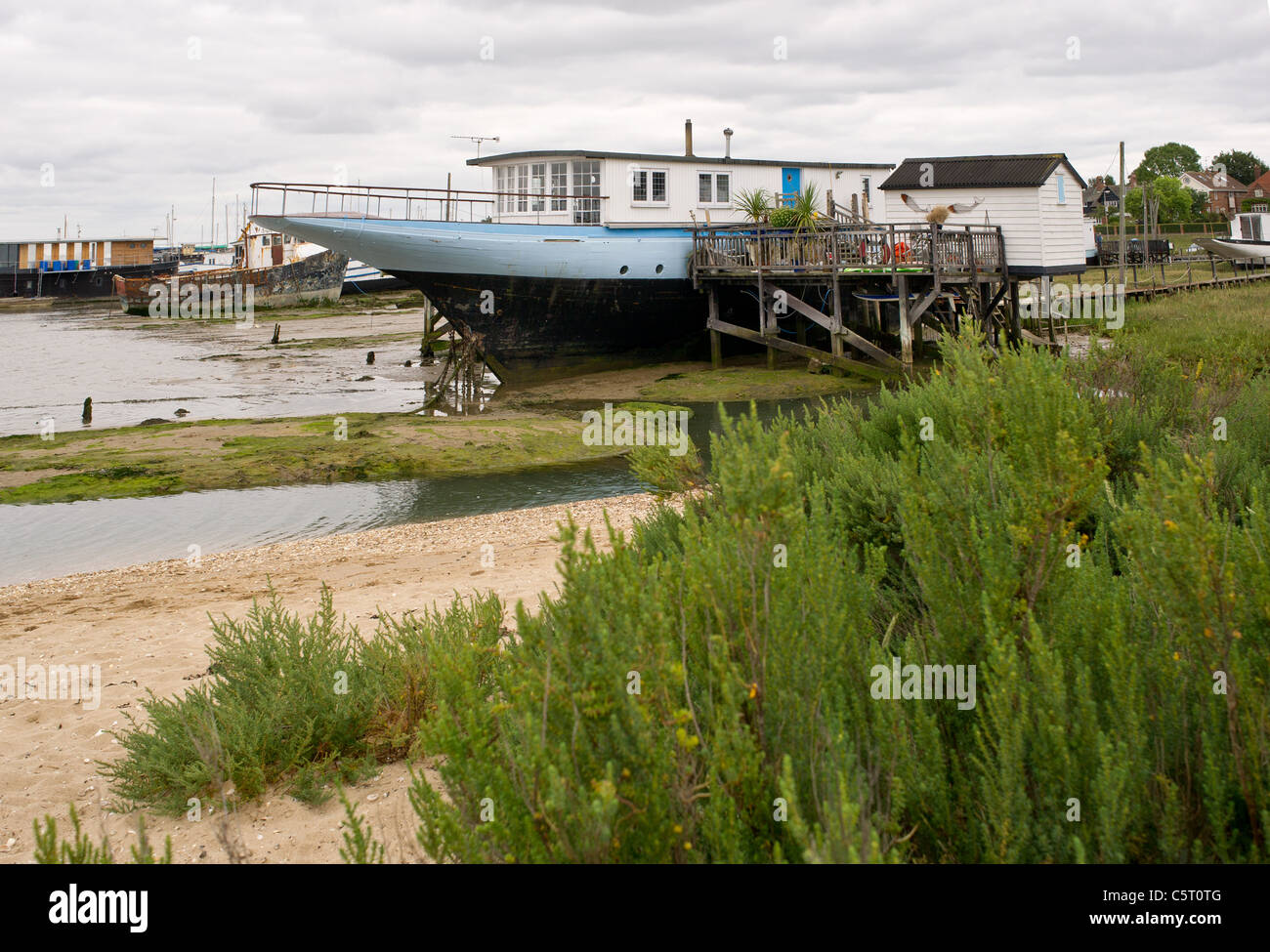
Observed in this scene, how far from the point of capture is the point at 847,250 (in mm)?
25312

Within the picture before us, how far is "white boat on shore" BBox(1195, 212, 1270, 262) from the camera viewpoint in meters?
46.2

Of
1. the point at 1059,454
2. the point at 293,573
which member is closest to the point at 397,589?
the point at 293,573

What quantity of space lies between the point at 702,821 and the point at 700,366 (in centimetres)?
2560

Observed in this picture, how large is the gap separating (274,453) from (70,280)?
74166 millimetres

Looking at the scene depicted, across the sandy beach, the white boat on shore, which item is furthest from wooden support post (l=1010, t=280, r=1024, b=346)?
the white boat on shore

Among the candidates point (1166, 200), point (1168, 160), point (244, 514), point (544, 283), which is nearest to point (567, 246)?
point (544, 283)

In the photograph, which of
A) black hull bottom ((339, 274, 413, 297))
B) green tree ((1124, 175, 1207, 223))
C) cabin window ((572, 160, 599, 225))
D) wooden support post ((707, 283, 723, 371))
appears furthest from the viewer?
green tree ((1124, 175, 1207, 223))

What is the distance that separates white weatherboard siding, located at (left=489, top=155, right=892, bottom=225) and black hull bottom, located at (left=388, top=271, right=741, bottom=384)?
1793 millimetres

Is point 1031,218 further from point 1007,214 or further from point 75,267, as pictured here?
point 75,267

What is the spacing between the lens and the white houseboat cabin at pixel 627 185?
1046 inches

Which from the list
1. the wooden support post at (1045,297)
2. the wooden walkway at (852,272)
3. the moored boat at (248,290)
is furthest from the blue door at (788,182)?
the moored boat at (248,290)

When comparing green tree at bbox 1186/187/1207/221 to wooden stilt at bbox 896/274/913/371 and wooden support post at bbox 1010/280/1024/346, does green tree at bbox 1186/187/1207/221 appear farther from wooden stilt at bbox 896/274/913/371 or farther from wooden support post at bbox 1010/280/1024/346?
wooden stilt at bbox 896/274/913/371
